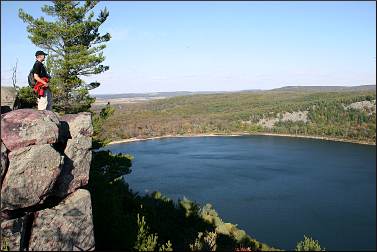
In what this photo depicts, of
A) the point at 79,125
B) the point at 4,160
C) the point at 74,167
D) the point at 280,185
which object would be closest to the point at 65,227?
the point at 74,167

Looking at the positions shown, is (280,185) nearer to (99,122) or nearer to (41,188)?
(99,122)

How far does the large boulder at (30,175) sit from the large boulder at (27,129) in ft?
0.64

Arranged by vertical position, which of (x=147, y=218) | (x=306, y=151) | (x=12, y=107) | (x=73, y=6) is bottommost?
(x=306, y=151)

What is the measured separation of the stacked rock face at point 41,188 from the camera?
24.9ft

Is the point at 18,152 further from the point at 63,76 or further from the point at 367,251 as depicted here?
the point at 367,251

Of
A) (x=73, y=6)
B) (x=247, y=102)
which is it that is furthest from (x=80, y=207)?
(x=247, y=102)

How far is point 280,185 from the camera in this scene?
5091cm

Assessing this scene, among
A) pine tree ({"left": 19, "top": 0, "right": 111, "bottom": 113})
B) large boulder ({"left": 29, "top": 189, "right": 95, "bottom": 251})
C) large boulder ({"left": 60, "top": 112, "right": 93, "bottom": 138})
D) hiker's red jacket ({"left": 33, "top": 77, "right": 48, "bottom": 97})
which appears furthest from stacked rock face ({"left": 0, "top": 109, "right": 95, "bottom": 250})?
pine tree ({"left": 19, "top": 0, "right": 111, "bottom": 113})

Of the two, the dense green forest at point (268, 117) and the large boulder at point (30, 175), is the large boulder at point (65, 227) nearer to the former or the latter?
the large boulder at point (30, 175)

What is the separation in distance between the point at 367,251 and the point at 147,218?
23768 millimetres

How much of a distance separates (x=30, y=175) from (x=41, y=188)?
35cm

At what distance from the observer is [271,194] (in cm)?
4622

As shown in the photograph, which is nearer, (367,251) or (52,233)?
(52,233)

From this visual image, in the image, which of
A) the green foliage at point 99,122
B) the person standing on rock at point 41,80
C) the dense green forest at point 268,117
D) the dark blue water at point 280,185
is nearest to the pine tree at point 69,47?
the green foliage at point 99,122
